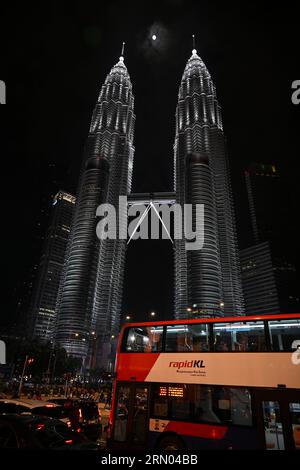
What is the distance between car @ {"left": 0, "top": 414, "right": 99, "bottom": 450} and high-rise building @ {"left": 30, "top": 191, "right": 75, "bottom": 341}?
146378 millimetres

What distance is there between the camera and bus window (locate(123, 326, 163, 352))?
1080cm

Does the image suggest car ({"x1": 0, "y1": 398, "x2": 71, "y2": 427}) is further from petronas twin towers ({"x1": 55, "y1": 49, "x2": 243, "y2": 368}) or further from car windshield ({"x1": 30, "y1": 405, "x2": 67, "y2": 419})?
petronas twin towers ({"x1": 55, "y1": 49, "x2": 243, "y2": 368})

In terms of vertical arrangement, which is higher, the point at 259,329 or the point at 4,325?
the point at 4,325

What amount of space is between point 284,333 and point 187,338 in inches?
119

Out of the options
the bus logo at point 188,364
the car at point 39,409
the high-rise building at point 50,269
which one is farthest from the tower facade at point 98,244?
the bus logo at point 188,364

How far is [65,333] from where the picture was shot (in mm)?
Answer: 119500

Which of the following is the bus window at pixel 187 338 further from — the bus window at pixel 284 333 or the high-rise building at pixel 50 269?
the high-rise building at pixel 50 269

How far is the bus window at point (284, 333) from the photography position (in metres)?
8.84

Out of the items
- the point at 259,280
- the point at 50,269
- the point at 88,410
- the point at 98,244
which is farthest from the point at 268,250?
the point at 88,410

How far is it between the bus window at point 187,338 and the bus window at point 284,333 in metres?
2.01

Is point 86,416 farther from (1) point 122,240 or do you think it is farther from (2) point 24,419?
(1) point 122,240

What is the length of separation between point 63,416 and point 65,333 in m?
116
